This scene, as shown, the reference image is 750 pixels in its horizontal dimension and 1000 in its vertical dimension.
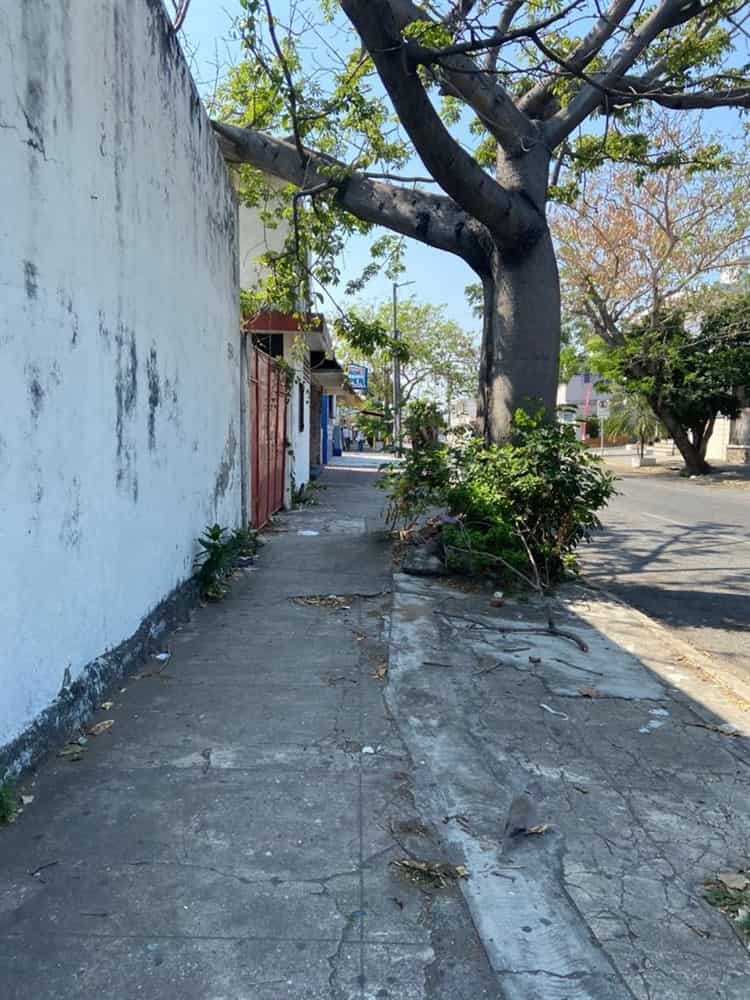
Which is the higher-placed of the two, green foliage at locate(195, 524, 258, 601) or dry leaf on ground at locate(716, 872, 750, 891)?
green foliage at locate(195, 524, 258, 601)

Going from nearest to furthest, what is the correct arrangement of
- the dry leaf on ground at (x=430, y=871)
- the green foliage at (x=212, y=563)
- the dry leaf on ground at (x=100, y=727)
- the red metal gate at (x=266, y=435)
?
1. the dry leaf on ground at (x=430, y=871)
2. the dry leaf on ground at (x=100, y=727)
3. the green foliage at (x=212, y=563)
4. the red metal gate at (x=266, y=435)

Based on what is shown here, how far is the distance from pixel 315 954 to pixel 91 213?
11.2 feet

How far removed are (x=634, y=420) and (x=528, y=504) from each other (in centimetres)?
2894

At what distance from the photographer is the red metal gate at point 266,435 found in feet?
30.4

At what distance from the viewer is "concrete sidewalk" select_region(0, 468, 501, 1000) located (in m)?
2.05

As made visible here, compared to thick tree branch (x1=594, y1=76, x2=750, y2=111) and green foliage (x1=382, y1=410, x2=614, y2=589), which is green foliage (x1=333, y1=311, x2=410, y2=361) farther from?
thick tree branch (x1=594, y1=76, x2=750, y2=111)

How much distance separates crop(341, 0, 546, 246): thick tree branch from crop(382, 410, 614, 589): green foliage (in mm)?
1995

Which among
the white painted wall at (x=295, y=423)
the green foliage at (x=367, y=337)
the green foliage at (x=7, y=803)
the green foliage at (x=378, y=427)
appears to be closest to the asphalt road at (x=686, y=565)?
the green foliage at (x=378, y=427)

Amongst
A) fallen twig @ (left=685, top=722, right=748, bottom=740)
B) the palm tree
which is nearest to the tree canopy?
fallen twig @ (left=685, top=722, right=748, bottom=740)

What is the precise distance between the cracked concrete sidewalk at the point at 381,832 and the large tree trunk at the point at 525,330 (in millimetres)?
3394

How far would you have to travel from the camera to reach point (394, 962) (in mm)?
2115

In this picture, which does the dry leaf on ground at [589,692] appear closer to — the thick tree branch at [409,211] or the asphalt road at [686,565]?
the asphalt road at [686,565]

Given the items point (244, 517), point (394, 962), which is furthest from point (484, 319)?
point (394, 962)

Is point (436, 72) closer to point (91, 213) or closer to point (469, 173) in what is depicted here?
point (469, 173)
